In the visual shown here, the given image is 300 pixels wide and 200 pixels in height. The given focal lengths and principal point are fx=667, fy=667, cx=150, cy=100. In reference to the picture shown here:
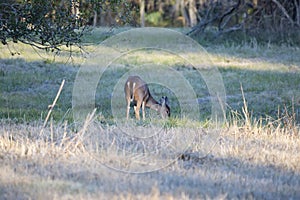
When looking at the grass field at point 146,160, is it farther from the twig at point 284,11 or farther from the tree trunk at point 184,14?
the tree trunk at point 184,14

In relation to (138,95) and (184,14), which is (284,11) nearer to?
(138,95)

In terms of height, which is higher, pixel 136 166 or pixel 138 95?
→ pixel 136 166

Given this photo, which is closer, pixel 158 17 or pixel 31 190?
pixel 31 190

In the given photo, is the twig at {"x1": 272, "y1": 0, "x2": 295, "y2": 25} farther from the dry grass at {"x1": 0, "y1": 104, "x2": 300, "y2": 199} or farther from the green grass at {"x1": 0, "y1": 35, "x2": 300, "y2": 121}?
the dry grass at {"x1": 0, "y1": 104, "x2": 300, "y2": 199}

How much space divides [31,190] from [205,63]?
17.4 metres

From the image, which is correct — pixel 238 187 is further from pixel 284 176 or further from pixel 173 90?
pixel 173 90

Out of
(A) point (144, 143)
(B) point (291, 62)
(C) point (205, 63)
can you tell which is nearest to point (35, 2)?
(A) point (144, 143)

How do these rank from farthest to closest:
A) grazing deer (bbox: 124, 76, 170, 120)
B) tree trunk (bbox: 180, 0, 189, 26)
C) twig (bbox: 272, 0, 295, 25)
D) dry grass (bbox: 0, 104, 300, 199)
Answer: tree trunk (bbox: 180, 0, 189, 26)
twig (bbox: 272, 0, 295, 25)
grazing deer (bbox: 124, 76, 170, 120)
dry grass (bbox: 0, 104, 300, 199)

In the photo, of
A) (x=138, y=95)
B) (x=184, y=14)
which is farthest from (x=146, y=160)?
(x=184, y=14)

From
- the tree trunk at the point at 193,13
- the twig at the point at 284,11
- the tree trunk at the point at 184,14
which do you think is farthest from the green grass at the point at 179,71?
the tree trunk at the point at 184,14

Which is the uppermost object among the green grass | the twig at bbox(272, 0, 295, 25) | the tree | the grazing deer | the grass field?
the tree

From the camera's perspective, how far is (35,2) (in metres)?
12.6

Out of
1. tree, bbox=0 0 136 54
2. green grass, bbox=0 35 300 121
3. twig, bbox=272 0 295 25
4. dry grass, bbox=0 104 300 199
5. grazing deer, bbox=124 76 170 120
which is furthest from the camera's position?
twig, bbox=272 0 295 25

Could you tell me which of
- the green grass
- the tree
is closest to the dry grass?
the tree
